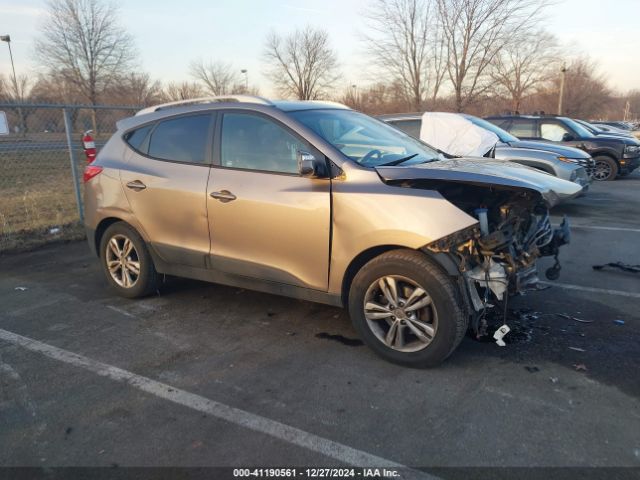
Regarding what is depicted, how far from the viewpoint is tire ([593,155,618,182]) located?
13.1 meters

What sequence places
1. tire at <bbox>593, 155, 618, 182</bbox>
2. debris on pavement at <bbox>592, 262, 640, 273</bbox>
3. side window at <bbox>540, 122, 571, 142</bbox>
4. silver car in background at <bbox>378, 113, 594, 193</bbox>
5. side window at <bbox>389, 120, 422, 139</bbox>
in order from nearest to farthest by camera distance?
debris on pavement at <bbox>592, 262, 640, 273</bbox>, silver car in background at <bbox>378, 113, 594, 193</bbox>, side window at <bbox>389, 120, 422, 139</bbox>, side window at <bbox>540, 122, 571, 142</bbox>, tire at <bbox>593, 155, 618, 182</bbox>

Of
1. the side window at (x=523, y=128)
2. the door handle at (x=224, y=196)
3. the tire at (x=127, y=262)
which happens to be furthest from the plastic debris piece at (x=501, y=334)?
the side window at (x=523, y=128)

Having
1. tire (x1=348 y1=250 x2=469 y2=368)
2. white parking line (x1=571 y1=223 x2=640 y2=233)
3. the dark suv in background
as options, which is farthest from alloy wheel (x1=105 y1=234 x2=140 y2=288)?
the dark suv in background

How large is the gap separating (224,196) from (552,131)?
35.5ft

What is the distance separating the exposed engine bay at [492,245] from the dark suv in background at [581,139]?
9402 millimetres

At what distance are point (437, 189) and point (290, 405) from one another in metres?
1.71

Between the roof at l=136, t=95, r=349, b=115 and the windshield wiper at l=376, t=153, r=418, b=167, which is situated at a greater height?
the roof at l=136, t=95, r=349, b=115

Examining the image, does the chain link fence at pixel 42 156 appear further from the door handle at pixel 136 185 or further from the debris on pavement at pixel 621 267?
the debris on pavement at pixel 621 267

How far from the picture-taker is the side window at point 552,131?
12203mm

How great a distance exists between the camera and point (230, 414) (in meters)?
2.92

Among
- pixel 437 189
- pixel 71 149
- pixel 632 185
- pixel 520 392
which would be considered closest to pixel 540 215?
pixel 437 189

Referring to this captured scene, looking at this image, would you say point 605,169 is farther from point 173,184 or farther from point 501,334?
point 173,184

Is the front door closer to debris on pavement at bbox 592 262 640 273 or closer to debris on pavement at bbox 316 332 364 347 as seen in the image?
debris on pavement at bbox 316 332 364 347

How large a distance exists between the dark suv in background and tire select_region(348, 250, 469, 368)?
1003cm
